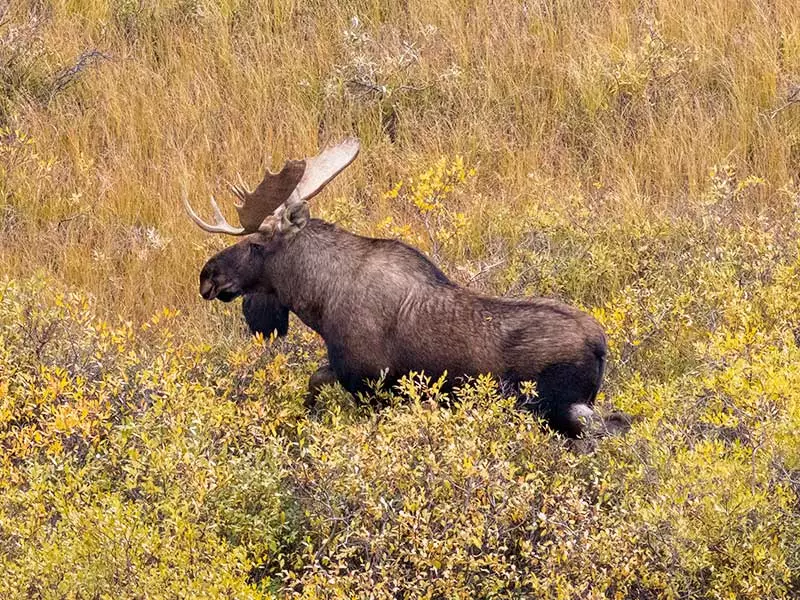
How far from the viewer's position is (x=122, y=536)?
5188 millimetres

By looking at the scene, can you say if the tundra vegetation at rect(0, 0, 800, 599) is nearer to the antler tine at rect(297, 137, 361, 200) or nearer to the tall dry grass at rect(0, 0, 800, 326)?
the tall dry grass at rect(0, 0, 800, 326)

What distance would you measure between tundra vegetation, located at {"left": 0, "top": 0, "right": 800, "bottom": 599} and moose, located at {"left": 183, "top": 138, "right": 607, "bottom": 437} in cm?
23

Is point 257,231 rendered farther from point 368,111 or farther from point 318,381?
point 368,111

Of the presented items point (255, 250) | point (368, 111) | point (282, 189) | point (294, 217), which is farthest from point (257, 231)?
point (368, 111)

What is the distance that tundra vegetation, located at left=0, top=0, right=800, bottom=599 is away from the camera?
215 inches

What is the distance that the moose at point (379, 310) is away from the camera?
267 inches

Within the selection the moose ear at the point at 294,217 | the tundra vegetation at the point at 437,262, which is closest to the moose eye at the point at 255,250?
the moose ear at the point at 294,217

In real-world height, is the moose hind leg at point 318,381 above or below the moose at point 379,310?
below

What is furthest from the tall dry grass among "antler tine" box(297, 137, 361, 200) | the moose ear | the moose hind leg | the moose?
the moose hind leg

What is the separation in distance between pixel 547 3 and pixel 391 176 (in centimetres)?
259

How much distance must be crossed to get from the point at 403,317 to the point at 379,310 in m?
0.14

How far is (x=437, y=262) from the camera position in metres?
9.04

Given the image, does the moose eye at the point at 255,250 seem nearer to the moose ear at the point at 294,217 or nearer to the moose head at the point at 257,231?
the moose head at the point at 257,231

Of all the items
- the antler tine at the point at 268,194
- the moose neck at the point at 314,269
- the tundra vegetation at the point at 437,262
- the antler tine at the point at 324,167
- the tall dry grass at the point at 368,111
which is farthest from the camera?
the tall dry grass at the point at 368,111
